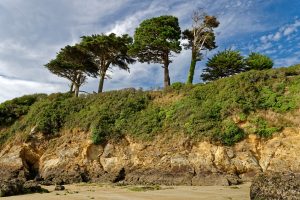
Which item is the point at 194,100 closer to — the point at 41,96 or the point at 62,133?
the point at 62,133

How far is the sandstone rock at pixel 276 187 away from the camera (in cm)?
1141

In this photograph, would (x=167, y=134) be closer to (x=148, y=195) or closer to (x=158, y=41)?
(x=148, y=195)

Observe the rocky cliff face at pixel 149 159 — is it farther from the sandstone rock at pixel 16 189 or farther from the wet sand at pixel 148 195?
the sandstone rock at pixel 16 189

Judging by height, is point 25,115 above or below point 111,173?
above

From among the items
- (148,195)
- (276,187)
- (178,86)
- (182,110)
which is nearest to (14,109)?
(178,86)

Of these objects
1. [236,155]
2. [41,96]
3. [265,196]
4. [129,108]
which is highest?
[41,96]

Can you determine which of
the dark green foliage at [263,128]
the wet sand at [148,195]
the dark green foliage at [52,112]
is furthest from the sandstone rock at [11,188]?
the dark green foliage at [263,128]

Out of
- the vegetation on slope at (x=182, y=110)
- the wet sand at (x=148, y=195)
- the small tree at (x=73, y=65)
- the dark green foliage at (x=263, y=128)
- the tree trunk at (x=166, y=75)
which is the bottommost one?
the wet sand at (x=148, y=195)

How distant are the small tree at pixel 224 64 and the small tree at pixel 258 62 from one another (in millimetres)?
661

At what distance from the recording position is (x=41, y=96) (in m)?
37.0

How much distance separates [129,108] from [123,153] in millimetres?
4364

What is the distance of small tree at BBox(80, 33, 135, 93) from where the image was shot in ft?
122

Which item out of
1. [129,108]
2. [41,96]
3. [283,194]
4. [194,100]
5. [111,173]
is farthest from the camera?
[41,96]

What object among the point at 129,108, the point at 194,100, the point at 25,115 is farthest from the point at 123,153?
the point at 25,115
